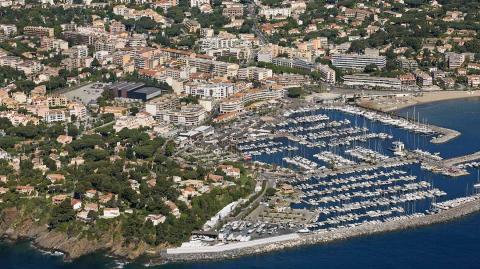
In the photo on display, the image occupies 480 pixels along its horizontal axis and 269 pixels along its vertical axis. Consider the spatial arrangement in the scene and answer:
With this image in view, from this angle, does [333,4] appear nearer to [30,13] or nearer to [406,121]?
[30,13]

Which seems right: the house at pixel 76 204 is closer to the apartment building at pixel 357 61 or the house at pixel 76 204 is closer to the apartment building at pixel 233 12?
the apartment building at pixel 357 61

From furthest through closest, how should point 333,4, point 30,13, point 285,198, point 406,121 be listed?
point 333,4 → point 30,13 → point 406,121 → point 285,198

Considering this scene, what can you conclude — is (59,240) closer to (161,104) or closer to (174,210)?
(174,210)

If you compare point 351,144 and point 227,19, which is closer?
point 351,144

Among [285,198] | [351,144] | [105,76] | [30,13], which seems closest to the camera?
[285,198]

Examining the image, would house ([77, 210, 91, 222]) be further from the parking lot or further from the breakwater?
the parking lot

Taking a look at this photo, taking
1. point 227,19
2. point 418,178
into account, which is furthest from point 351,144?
point 227,19
